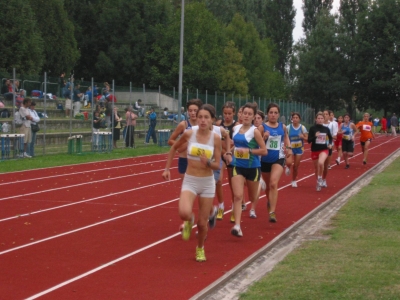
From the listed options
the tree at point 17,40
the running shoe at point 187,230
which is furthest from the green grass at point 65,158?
the tree at point 17,40

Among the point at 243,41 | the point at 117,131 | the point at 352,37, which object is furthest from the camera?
the point at 352,37

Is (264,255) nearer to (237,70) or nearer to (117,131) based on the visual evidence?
(117,131)

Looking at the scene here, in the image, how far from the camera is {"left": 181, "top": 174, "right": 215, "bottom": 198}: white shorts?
9586 millimetres

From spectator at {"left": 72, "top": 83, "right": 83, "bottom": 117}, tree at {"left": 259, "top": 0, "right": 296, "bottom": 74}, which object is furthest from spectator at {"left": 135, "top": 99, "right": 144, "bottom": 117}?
tree at {"left": 259, "top": 0, "right": 296, "bottom": 74}

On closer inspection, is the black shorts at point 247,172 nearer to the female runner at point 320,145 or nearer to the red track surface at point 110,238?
the red track surface at point 110,238

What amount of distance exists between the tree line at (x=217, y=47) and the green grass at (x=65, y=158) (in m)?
13.9

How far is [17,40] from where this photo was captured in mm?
47250

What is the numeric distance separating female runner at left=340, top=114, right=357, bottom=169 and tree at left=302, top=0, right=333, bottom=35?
216 ft

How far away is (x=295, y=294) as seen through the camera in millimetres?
7625

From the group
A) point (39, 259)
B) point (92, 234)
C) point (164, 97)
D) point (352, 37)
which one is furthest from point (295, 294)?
point (352, 37)

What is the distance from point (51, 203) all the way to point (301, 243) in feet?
19.7

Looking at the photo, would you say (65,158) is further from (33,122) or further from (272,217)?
(272,217)

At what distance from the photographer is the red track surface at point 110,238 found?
828 cm

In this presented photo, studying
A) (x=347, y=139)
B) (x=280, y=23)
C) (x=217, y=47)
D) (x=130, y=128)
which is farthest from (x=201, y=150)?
(x=280, y=23)
